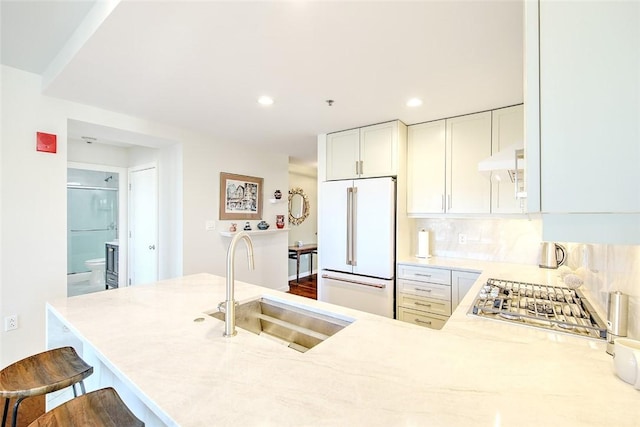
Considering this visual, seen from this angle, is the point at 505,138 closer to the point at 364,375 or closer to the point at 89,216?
the point at 364,375

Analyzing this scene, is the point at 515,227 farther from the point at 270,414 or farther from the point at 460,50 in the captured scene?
the point at 270,414

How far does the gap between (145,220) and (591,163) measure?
4.69 meters

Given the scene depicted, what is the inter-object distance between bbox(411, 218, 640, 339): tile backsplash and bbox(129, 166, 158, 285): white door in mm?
3444

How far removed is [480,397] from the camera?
77 cm

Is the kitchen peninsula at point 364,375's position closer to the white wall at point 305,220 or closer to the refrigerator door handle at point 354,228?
the refrigerator door handle at point 354,228

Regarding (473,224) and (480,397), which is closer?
(480,397)

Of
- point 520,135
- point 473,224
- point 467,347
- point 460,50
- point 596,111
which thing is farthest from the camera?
point 473,224

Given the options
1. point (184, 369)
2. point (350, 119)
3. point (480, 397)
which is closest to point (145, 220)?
point (350, 119)

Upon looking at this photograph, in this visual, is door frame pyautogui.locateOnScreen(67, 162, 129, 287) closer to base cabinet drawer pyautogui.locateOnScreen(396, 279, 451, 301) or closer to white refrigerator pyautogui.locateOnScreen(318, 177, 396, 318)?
white refrigerator pyautogui.locateOnScreen(318, 177, 396, 318)

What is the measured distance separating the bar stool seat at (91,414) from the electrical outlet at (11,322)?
6.59ft

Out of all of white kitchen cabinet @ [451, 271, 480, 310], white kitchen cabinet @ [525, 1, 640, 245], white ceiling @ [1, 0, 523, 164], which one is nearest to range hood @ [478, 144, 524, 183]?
white ceiling @ [1, 0, 523, 164]

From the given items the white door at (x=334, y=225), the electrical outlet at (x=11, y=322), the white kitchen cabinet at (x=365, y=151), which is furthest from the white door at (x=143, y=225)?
the white kitchen cabinet at (x=365, y=151)

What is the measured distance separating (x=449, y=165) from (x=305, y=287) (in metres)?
3.32

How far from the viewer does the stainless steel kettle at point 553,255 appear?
8.45ft
